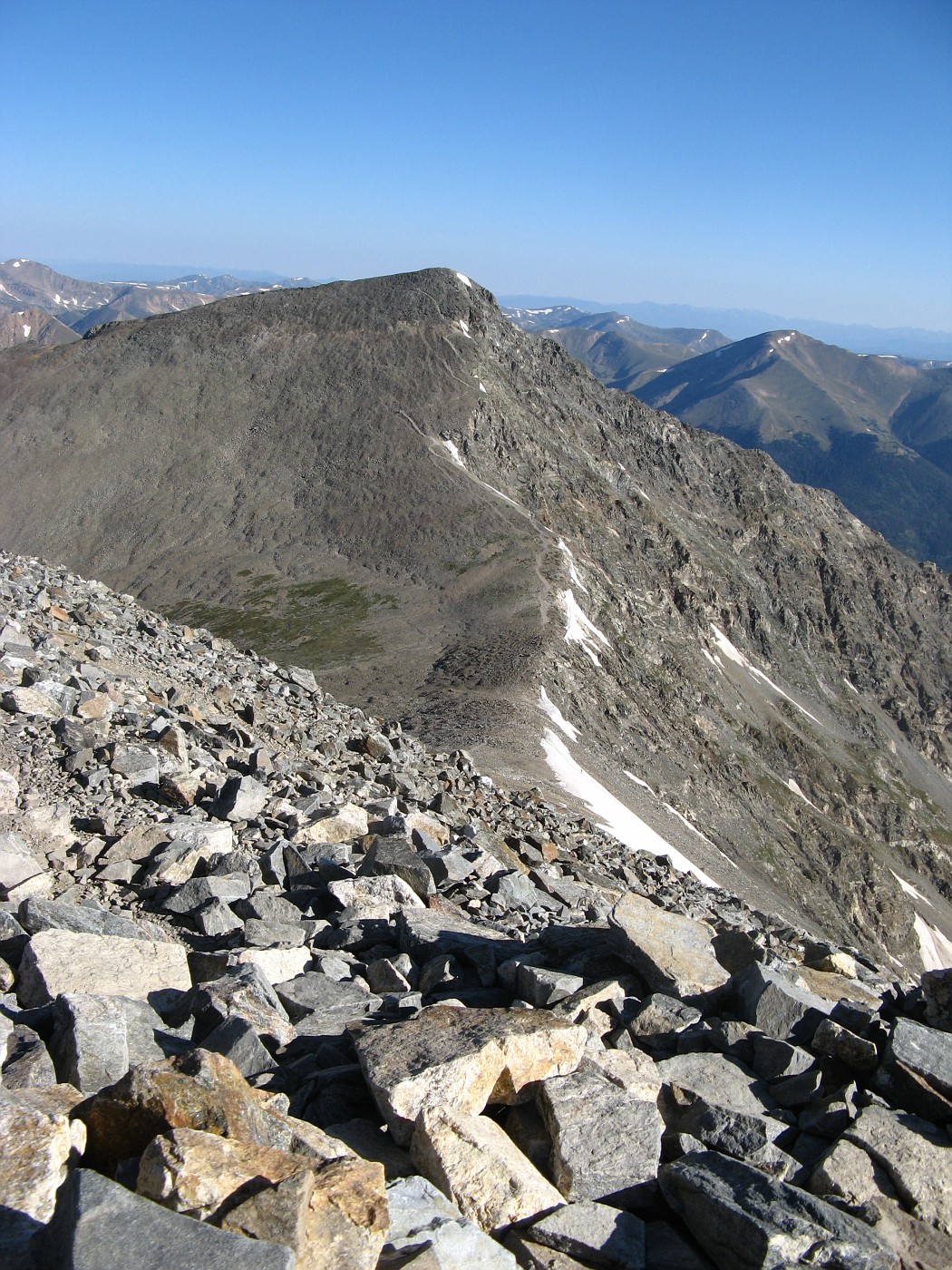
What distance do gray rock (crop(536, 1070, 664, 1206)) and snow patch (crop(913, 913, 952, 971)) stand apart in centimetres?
7495

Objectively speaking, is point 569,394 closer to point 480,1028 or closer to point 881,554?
point 881,554

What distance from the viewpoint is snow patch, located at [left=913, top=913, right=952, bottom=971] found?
7431cm

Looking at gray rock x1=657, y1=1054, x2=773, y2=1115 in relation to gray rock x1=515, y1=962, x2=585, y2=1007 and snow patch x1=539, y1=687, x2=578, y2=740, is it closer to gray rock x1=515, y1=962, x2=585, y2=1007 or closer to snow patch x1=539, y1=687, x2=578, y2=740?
gray rock x1=515, y1=962, x2=585, y2=1007

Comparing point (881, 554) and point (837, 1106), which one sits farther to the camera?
point (881, 554)

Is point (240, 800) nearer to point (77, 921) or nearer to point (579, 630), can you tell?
point (77, 921)

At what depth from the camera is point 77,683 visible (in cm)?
1983

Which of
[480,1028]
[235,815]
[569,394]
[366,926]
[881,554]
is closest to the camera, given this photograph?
[480,1028]

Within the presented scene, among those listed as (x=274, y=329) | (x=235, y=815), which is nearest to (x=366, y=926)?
(x=235, y=815)

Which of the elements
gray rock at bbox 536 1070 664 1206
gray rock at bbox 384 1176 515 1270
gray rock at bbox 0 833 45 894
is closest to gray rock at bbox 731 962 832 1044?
gray rock at bbox 536 1070 664 1206

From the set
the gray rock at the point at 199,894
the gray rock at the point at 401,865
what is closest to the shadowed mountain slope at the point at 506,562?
the gray rock at the point at 401,865

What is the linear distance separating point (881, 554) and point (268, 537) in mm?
99626

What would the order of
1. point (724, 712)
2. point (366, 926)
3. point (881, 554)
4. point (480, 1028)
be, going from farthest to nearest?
point (881, 554)
point (724, 712)
point (366, 926)
point (480, 1028)

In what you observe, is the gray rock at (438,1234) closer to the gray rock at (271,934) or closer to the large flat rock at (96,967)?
the large flat rock at (96,967)

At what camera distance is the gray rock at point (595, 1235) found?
23.1ft
